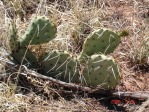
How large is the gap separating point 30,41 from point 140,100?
30.3 inches

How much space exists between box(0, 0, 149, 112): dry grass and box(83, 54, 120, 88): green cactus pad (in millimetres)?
148

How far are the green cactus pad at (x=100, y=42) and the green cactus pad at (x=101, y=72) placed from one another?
0.38 ft

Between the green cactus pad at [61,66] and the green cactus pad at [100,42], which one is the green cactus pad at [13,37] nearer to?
the green cactus pad at [61,66]

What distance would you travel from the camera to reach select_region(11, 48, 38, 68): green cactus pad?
8.32 ft

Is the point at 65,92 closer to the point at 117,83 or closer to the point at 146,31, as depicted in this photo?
the point at 117,83

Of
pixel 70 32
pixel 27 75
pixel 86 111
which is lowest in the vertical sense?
pixel 86 111

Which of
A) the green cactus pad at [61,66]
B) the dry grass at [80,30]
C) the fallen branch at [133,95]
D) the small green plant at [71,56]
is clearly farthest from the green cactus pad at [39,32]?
the fallen branch at [133,95]

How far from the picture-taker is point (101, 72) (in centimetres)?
240

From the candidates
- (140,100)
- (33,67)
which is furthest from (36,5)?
(140,100)

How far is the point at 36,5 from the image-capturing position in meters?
3.37

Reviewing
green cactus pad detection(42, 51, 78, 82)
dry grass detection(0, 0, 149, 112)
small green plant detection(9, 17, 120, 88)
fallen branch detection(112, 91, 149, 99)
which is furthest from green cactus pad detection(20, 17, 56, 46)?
fallen branch detection(112, 91, 149, 99)

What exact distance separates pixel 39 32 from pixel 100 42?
1.25 feet

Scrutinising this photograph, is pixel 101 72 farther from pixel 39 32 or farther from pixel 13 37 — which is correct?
pixel 13 37

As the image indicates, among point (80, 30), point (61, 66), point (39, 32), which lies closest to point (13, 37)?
point (39, 32)
